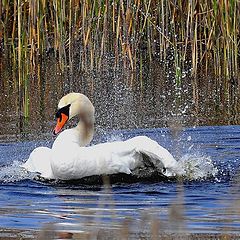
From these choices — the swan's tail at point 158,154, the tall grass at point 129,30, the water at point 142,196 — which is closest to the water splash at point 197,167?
the water at point 142,196

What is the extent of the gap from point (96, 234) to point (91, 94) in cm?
660

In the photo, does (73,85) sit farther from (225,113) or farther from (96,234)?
(96,234)

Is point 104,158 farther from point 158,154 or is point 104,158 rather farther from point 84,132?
point 84,132

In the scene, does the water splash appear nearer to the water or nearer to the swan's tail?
the water

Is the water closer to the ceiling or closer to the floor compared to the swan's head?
closer to the floor

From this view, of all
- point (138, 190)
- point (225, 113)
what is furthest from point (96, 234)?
point (225, 113)

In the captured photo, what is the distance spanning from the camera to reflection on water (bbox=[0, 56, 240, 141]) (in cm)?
906

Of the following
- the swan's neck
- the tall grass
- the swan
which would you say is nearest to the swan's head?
the swan's neck

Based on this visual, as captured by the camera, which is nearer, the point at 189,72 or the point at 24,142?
the point at 24,142

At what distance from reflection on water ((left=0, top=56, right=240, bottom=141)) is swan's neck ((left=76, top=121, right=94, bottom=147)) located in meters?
1.33

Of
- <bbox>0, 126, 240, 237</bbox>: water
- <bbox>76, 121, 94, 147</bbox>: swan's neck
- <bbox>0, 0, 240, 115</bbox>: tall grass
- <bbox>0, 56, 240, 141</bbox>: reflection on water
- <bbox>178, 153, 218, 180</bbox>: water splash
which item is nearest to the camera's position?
<bbox>0, 126, 240, 237</bbox>: water

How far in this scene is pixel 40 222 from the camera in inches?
199

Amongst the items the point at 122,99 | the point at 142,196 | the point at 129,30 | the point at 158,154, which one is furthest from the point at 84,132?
the point at 129,30

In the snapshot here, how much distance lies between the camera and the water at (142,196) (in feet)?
15.9
